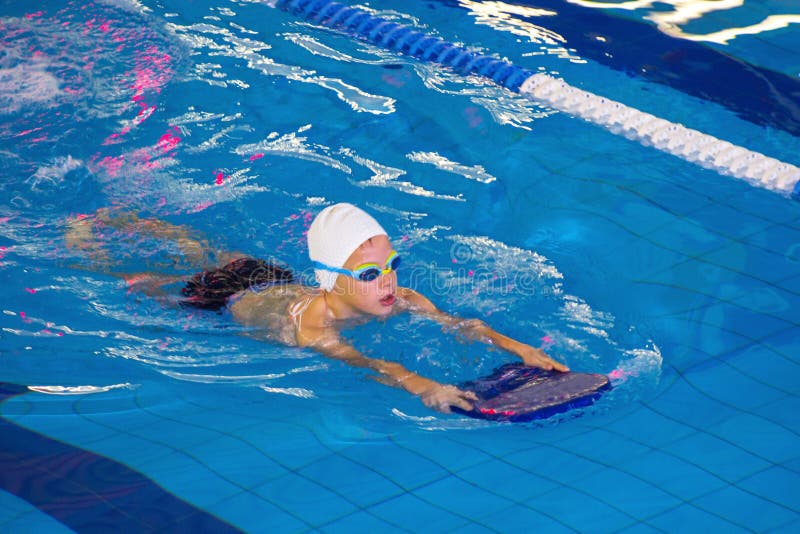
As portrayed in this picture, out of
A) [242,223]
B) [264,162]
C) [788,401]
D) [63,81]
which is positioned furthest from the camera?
[63,81]

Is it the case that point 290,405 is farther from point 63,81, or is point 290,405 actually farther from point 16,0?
point 16,0

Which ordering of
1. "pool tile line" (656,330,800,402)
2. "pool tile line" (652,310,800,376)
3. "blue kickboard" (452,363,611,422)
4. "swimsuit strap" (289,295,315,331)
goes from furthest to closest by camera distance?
"swimsuit strap" (289,295,315,331)
"pool tile line" (652,310,800,376)
"pool tile line" (656,330,800,402)
"blue kickboard" (452,363,611,422)

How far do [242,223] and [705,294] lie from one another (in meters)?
2.21

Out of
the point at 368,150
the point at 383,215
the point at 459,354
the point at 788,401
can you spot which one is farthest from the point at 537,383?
the point at 368,150

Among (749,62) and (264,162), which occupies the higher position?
(749,62)

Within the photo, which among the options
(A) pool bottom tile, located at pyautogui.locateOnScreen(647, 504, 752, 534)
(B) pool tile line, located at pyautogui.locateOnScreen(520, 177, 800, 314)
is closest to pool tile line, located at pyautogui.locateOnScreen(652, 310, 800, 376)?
(B) pool tile line, located at pyautogui.locateOnScreen(520, 177, 800, 314)

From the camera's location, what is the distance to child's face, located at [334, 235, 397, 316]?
11.1ft

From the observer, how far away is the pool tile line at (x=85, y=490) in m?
2.61

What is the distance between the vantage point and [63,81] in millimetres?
5551

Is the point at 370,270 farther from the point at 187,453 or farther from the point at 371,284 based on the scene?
the point at 187,453

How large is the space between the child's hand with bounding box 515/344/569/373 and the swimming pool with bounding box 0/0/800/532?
0.49ft

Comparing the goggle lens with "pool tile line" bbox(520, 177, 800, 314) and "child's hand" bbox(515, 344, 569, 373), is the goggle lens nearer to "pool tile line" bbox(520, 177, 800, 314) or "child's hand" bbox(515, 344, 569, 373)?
"child's hand" bbox(515, 344, 569, 373)

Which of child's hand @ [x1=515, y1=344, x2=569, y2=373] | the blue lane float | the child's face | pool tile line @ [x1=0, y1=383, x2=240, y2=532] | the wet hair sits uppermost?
the blue lane float

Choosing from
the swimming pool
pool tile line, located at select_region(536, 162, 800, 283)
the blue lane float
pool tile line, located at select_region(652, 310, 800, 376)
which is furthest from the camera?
the blue lane float
